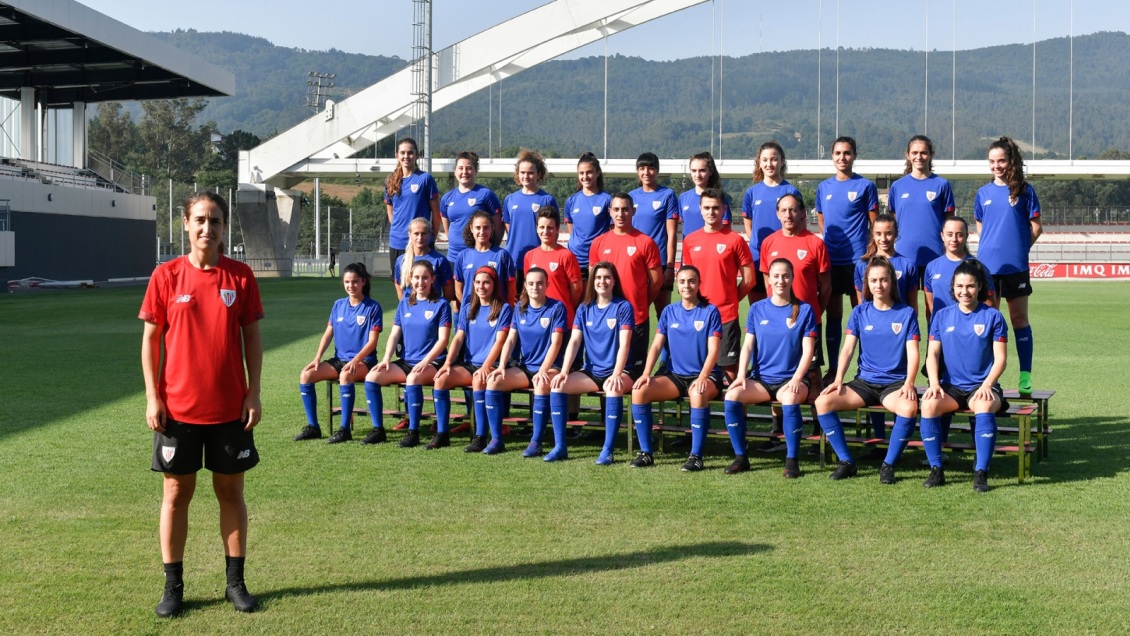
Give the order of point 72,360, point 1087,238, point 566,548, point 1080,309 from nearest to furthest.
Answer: point 566,548 → point 72,360 → point 1080,309 → point 1087,238

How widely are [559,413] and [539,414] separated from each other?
16cm

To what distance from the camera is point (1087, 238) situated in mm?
60188

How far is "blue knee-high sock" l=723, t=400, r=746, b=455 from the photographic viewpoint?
259 inches

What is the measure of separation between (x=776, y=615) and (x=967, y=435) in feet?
14.9

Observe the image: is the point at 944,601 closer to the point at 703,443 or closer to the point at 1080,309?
the point at 703,443

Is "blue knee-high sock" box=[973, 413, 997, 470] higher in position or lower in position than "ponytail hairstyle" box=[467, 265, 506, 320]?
lower

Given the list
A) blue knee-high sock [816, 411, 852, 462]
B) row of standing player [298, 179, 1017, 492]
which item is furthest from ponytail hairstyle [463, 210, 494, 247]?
blue knee-high sock [816, 411, 852, 462]

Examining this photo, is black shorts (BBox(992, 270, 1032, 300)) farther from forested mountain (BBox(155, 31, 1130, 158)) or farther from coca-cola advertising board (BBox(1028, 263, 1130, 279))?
forested mountain (BBox(155, 31, 1130, 158))

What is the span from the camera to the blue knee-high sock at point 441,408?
7.36 meters

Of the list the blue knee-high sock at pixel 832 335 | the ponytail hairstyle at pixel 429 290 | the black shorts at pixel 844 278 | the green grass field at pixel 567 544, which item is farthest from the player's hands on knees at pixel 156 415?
the black shorts at pixel 844 278

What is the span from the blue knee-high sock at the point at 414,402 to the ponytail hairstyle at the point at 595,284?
1266 millimetres

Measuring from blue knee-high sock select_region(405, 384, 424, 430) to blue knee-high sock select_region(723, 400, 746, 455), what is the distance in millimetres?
2090

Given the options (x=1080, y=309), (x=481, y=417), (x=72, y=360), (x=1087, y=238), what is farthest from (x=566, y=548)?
(x=1087, y=238)

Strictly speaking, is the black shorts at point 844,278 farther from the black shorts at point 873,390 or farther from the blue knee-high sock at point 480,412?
the blue knee-high sock at point 480,412
